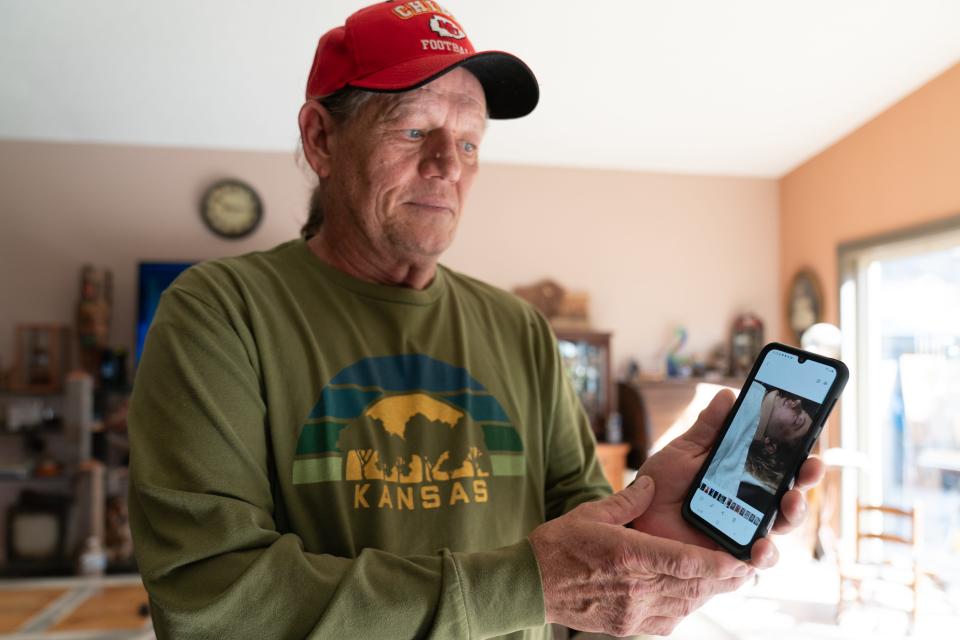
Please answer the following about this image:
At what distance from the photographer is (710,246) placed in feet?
16.9

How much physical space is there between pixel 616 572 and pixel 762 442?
24 centimetres

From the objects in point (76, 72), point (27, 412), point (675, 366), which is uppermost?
point (76, 72)

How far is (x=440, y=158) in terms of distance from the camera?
97cm

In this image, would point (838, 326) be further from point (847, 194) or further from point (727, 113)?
point (727, 113)

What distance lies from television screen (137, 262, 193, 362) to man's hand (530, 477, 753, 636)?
13.3 ft

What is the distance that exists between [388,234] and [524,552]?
1.61 ft

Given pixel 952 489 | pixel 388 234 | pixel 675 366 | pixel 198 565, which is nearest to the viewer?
pixel 198 565

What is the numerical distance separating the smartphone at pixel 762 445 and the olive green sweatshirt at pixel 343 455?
223 millimetres

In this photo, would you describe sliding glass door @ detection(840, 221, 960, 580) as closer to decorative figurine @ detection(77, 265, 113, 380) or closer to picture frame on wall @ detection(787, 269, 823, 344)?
picture frame on wall @ detection(787, 269, 823, 344)

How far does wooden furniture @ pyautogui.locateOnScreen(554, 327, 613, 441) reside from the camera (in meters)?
4.64

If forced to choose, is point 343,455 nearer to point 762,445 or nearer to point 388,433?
point 388,433

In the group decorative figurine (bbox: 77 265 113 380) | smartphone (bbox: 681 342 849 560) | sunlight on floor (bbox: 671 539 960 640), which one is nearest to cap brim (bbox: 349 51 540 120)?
smartphone (bbox: 681 342 849 560)

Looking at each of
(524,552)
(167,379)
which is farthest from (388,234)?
(524,552)

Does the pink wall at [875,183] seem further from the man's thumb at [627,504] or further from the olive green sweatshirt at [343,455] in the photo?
the man's thumb at [627,504]
